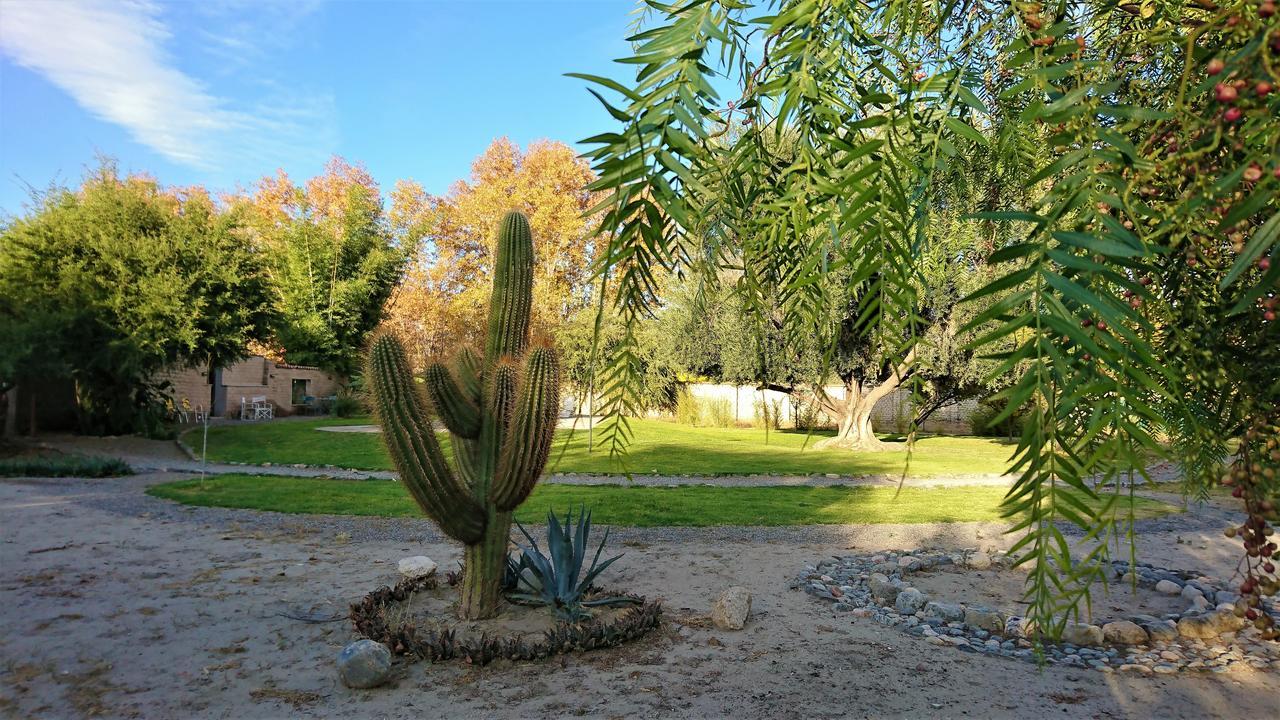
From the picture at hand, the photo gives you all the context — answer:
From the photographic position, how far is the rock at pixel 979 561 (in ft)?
25.2

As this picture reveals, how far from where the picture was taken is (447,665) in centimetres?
480

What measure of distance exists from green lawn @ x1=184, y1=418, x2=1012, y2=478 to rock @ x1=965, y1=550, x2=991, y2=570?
21.4 ft

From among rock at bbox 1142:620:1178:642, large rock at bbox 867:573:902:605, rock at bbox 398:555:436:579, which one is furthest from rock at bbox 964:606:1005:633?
rock at bbox 398:555:436:579

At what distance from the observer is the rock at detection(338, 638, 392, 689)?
175 inches

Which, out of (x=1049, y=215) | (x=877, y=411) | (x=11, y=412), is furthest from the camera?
(x=877, y=411)

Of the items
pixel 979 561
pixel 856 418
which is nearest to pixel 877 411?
pixel 856 418

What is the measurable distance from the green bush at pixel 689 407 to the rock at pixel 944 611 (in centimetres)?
2545

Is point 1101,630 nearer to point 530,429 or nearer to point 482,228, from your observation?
point 530,429

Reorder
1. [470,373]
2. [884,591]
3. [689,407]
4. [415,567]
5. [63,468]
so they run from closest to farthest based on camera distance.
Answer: [470,373]
[884,591]
[415,567]
[63,468]
[689,407]

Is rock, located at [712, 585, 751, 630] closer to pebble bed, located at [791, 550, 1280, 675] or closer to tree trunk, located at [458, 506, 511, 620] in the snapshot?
pebble bed, located at [791, 550, 1280, 675]

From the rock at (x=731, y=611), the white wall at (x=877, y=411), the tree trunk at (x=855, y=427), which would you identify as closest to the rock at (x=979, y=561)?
the rock at (x=731, y=611)

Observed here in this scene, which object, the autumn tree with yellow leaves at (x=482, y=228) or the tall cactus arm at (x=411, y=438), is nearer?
the tall cactus arm at (x=411, y=438)

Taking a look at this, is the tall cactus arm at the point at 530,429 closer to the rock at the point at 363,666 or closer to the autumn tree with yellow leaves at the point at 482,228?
the rock at the point at 363,666

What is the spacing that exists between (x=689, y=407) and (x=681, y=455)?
489 inches
